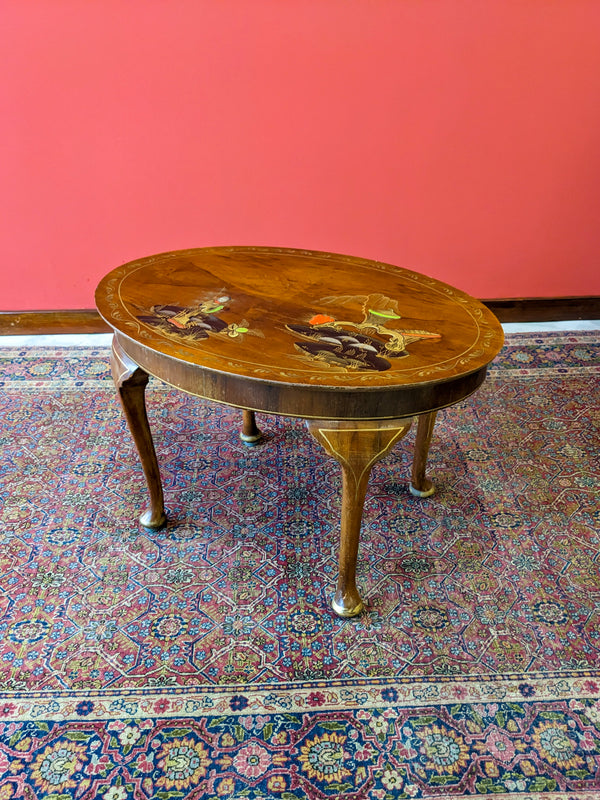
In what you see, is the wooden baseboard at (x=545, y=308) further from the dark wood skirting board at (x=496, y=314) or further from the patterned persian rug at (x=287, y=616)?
the patterned persian rug at (x=287, y=616)

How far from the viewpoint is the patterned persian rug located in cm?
168

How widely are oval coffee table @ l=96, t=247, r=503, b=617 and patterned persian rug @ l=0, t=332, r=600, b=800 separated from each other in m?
0.20

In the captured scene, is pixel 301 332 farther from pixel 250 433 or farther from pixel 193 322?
pixel 250 433

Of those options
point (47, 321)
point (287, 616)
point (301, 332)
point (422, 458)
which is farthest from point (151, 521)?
point (47, 321)

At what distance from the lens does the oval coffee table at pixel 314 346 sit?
5.77ft

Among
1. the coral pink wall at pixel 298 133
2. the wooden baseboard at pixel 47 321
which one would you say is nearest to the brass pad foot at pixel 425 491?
the coral pink wall at pixel 298 133

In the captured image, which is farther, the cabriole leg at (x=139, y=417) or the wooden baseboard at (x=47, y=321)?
the wooden baseboard at (x=47, y=321)

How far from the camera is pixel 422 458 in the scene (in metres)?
2.54

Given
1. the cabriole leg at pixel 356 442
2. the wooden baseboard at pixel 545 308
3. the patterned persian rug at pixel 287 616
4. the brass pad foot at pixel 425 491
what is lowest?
the patterned persian rug at pixel 287 616

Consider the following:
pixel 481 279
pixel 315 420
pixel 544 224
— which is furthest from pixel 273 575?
pixel 544 224

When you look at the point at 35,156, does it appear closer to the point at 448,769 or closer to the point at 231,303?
the point at 231,303

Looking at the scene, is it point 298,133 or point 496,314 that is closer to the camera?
point 298,133

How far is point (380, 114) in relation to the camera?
346 cm

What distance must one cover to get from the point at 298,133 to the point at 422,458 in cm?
200
